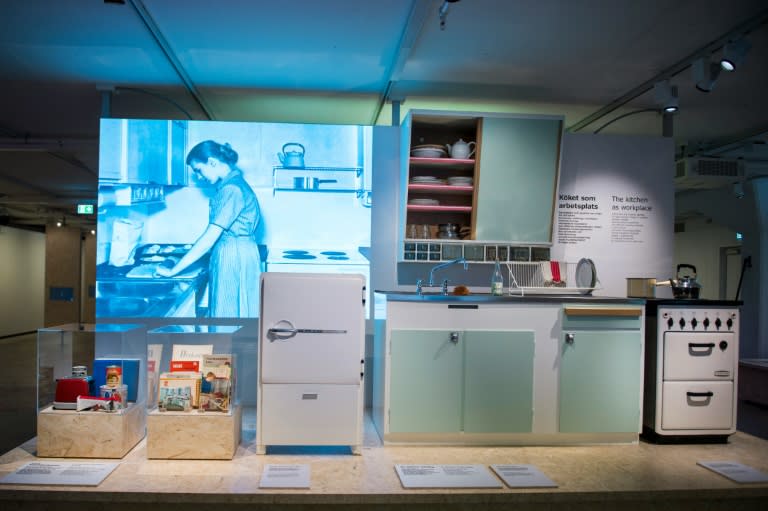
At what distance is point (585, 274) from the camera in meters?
4.72

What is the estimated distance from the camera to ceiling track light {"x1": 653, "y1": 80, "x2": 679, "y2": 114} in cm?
469

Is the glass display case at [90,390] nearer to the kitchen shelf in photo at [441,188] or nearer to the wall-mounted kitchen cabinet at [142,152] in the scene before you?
the wall-mounted kitchen cabinet at [142,152]

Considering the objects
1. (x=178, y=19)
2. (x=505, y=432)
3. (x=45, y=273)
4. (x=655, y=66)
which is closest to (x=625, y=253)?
(x=655, y=66)

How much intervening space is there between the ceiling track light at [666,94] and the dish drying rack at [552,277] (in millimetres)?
1510

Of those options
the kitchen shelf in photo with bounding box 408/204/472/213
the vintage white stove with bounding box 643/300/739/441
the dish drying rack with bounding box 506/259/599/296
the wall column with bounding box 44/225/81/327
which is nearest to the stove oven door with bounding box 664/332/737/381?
the vintage white stove with bounding box 643/300/739/441

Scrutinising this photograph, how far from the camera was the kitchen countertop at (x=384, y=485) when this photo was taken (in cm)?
271

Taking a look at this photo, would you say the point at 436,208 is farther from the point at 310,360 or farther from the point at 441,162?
the point at 310,360

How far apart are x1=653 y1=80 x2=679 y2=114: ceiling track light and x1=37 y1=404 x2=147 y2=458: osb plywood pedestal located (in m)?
4.65

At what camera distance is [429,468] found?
3.12 meters

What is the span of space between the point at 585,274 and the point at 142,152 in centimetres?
383

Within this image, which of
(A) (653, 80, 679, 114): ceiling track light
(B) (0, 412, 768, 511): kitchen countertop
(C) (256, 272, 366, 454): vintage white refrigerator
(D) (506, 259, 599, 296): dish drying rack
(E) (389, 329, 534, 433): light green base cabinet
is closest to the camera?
(B) (0, 412, 768, 511): kitchen countertop

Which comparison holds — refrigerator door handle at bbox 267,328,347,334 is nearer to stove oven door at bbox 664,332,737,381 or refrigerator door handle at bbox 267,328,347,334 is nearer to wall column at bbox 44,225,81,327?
stove oven door at bbox 664,332,737,381

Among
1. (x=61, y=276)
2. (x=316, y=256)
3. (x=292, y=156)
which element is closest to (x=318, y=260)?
(x=316, y=256)

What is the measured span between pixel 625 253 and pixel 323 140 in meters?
2.88
